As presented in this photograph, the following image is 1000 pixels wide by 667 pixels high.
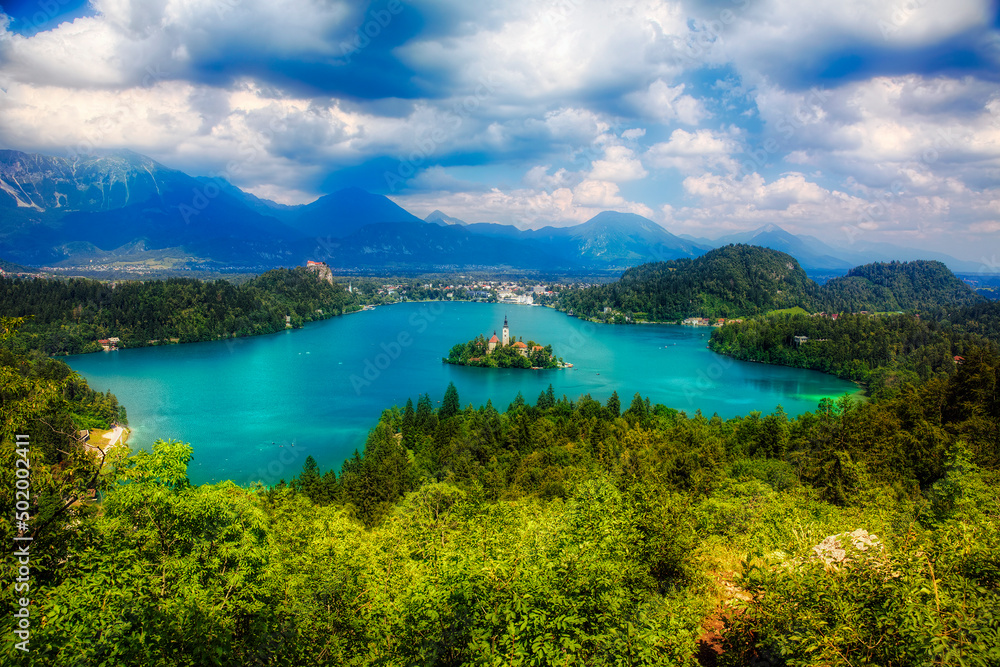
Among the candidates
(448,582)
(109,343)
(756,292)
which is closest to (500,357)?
(109,343)

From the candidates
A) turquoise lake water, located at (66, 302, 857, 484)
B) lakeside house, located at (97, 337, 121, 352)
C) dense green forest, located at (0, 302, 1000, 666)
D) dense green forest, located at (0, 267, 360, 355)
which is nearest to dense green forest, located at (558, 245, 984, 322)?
turquoise lake water, located at (66, 302, 857, 484)

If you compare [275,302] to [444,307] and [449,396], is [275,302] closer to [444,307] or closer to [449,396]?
[444,307]

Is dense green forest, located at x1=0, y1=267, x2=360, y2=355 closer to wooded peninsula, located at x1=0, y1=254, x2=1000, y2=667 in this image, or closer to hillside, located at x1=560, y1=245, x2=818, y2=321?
wooded peninsula, located at x1=0, y1=254, x2=1000, y2=667

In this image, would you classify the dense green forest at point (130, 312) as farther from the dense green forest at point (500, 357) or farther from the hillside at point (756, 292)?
the hillside at point (756, 292)

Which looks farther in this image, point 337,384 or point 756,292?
point 756,292

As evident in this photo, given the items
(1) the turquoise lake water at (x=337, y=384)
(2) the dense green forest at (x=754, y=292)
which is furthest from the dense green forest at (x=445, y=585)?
(2) the dense green forest at (x=754, y=292)

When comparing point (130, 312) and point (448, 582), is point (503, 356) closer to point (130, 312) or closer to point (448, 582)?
point (130, 312)

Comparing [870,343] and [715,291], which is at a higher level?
[715,291]

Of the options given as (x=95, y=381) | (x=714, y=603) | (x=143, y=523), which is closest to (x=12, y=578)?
(x=143, y=523)
